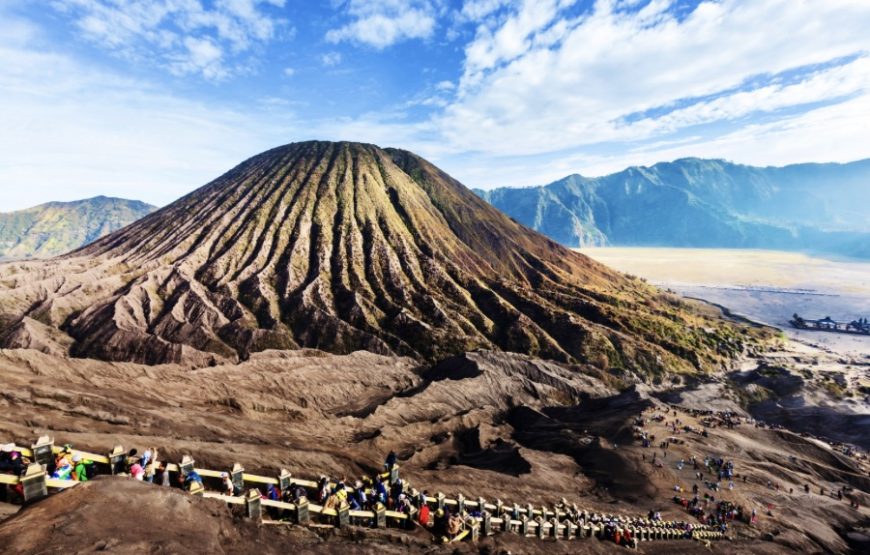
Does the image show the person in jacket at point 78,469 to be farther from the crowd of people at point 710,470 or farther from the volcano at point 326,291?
the volcano at point 326,291

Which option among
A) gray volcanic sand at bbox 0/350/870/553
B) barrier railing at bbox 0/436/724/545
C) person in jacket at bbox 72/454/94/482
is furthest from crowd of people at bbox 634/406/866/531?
person in jacket at bbox 72/454/94/482

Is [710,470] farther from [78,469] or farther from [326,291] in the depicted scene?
[326,291]

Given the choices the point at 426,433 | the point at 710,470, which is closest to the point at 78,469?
the point at 426,433

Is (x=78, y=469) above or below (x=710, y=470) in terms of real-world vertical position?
above

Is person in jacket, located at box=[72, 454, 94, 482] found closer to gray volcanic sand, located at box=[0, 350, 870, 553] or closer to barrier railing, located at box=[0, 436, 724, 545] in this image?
barrier railing, located at box=[0, 436, 724, 545]

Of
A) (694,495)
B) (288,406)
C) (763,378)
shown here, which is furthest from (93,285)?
(763,378)

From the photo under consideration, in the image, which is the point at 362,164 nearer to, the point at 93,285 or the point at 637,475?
the point at 93,285
